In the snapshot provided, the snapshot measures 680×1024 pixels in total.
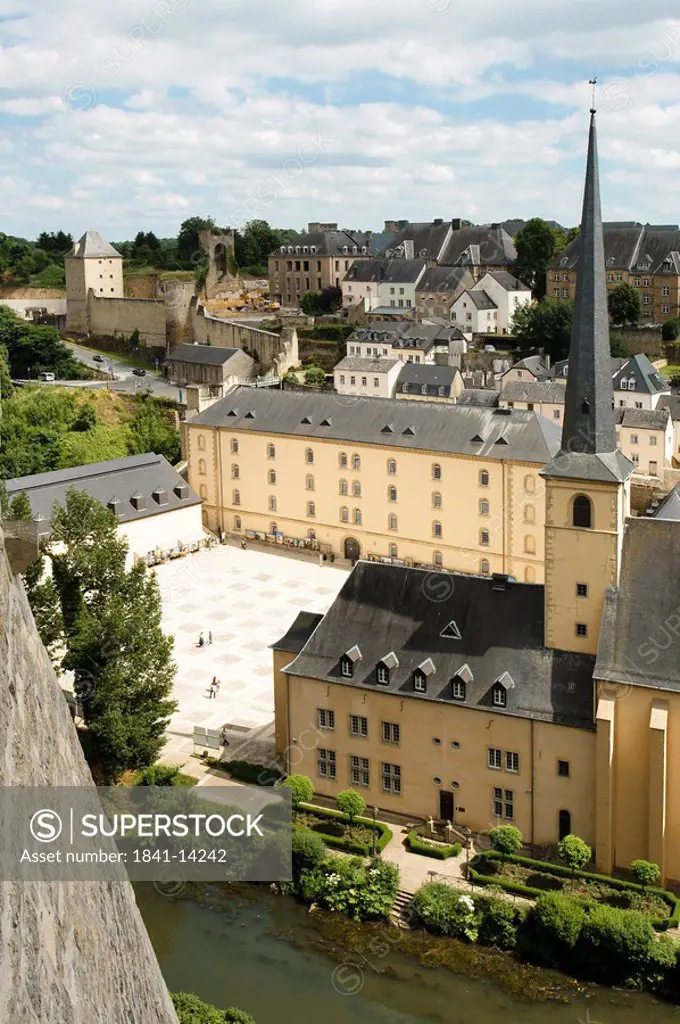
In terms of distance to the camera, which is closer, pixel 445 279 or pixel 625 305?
pixel 625 305

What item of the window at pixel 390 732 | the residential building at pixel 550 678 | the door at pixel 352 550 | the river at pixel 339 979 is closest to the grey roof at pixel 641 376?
the door at pixel 352 550

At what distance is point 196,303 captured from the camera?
84938mm

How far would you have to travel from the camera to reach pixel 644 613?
2673 centimetres

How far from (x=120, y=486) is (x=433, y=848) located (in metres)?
28.0

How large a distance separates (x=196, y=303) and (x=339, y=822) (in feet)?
204

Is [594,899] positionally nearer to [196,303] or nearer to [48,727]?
[48,727]

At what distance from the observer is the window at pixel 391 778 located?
2948cm

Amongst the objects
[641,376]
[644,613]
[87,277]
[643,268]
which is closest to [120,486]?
[644,613]

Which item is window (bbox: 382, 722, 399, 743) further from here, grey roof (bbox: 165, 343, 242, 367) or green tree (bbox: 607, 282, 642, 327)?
green tree (bbox: 607, 282, 642, 327)

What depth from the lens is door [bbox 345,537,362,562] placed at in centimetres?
5328

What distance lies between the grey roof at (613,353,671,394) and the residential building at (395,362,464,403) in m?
9.91

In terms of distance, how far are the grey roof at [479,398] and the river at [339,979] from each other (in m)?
44.7

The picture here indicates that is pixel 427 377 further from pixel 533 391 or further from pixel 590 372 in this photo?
pixel 590 372

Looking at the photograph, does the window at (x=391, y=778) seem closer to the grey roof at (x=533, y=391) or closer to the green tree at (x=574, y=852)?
the green tree at (x=574, y=852)
